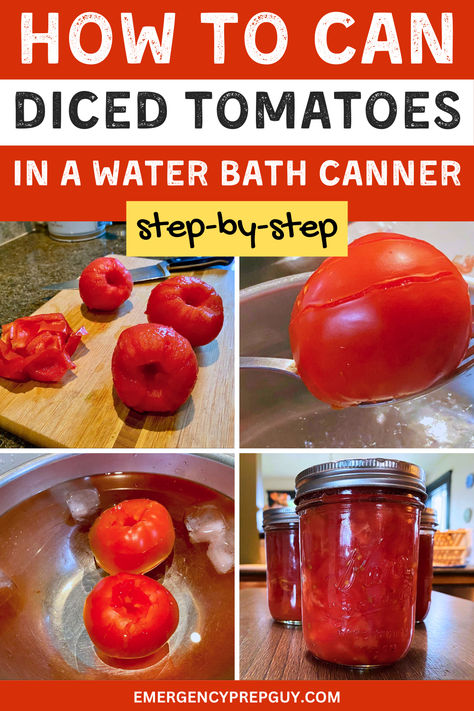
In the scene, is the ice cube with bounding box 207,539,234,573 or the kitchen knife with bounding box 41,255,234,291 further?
the kitchen knife with bounding box 41,255,234,291

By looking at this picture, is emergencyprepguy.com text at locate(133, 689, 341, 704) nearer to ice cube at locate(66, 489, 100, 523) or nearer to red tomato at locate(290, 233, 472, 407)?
ice cube at locate(66, 489, 100, 523)

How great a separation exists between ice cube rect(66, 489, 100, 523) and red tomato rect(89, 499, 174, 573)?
0.02 metres

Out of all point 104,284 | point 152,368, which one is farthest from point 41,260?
point 152,368

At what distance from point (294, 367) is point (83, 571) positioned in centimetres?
32

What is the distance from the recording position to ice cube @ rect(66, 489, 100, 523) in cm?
70

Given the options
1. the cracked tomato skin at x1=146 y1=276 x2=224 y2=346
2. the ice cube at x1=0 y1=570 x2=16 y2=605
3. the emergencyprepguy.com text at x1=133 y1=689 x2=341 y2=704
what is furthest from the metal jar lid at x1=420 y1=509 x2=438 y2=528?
the ice cube at x1=0 y1=570 x2=16 y2=605

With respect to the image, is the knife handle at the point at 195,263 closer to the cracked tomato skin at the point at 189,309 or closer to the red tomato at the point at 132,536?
the cracked tomato skin at the point at 189,309

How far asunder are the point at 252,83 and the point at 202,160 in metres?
0.09

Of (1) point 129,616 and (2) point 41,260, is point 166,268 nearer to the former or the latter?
(2) point 41,260

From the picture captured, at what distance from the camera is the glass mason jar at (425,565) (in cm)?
68

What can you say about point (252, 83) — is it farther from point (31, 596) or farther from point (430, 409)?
point (31, 596)

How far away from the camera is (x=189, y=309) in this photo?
79 centimetres

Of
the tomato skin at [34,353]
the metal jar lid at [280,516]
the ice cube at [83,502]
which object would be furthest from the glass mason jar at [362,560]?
the tomato skin at [34,353]

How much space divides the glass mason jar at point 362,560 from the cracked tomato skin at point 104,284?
43 cm
